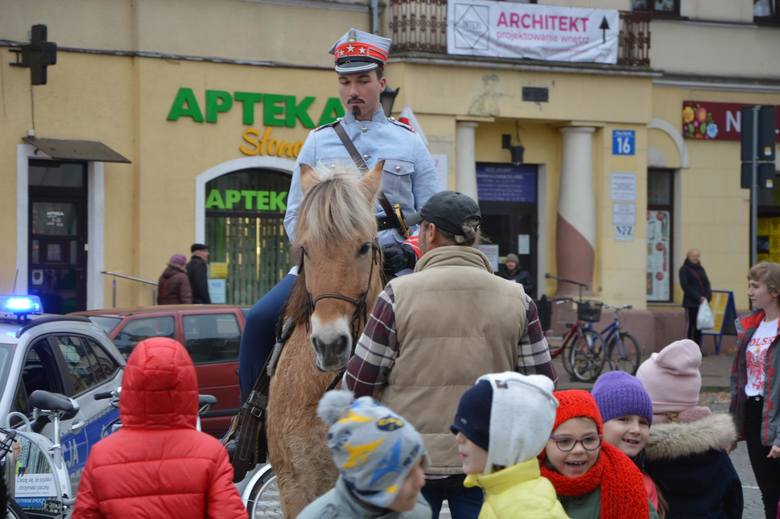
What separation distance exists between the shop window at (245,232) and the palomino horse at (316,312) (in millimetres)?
19081

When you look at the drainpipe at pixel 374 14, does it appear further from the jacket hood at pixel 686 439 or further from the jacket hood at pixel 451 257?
the jacket hood at pixel 451 257

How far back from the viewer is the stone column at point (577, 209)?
1104 inches

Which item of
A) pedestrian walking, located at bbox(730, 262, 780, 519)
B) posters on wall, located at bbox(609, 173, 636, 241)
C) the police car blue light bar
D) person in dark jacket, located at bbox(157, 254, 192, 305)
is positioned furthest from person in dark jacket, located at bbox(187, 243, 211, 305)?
pedestrian walking, located at bbox(730, 262, 780, 519)

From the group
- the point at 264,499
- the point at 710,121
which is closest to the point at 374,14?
the point at 710,121

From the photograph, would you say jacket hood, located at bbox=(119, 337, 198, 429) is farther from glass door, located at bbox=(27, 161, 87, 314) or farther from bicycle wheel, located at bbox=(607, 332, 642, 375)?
glass door, located at bbox=(27, 161, 87, 314)

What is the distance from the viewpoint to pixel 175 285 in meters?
21.5

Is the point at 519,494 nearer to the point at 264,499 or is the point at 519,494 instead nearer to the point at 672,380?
the point at 672,380

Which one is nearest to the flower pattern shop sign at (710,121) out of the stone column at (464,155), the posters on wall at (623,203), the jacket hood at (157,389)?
the posters on wall at (623,203)

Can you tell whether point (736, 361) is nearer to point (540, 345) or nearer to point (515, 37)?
point (540, 345)

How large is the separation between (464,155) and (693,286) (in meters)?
4.96

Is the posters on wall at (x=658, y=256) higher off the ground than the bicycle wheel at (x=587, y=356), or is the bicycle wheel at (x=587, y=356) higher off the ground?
the posters on wall at (x=658, y=256)

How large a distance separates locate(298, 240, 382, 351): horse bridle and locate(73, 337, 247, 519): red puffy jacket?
1202 millimetres

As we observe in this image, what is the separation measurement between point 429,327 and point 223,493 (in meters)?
1.03

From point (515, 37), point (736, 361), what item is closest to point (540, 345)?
point (736, 361)
